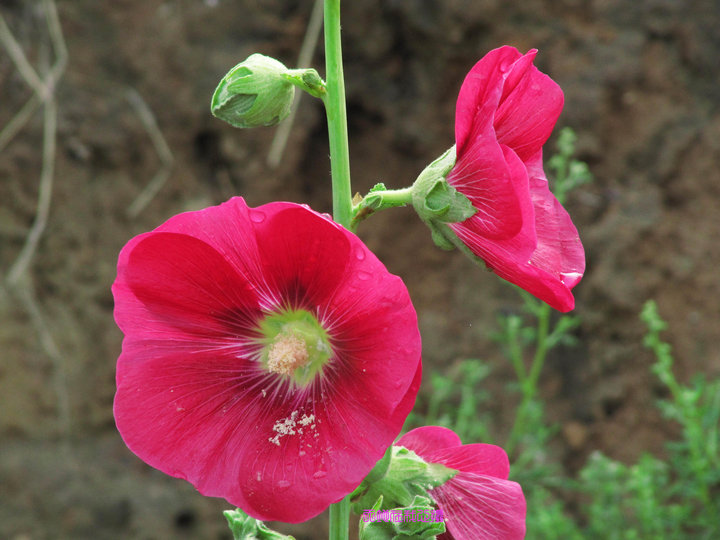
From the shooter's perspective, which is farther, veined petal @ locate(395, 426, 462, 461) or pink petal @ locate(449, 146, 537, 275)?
veined petal @ locate(395, 426, 462, 461)

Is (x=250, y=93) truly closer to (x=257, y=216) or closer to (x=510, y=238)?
(x=257, y=216)

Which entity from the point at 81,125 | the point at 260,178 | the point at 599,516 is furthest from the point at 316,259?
the point at 81,125

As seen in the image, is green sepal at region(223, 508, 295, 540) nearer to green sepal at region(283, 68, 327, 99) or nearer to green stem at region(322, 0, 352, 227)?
green stem at region(322, 0, 352, 227)

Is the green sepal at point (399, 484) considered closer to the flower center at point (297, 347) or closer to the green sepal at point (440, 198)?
the flower center at point (297, 347)

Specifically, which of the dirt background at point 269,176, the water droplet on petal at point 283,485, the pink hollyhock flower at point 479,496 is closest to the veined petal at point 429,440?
the pink hollyhock flower at point 479,496

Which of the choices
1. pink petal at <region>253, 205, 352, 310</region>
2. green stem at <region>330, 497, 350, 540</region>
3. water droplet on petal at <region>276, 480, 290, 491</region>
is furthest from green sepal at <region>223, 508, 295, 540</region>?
pink petal at <region>253, 205, 352, 310</region>

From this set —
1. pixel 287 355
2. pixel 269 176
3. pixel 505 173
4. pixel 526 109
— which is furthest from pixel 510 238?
pixel 269 176
